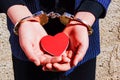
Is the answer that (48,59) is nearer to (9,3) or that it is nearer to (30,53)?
(30,53)

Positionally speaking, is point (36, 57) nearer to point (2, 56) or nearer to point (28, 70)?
point (28, 70)

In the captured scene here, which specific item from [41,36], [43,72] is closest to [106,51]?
[43,72]

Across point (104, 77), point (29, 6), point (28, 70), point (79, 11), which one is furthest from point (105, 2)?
point (104, 77)

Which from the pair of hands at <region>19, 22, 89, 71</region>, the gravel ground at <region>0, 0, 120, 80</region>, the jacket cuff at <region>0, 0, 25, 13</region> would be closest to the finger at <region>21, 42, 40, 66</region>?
the pair of hands at <region>19, 22, 89, 71</region>

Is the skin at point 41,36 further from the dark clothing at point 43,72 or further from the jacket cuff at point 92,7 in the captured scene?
the dark clothing at point 43,72

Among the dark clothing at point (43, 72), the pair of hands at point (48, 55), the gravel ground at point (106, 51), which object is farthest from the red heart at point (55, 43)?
the gravel ground at point (106, 51)
